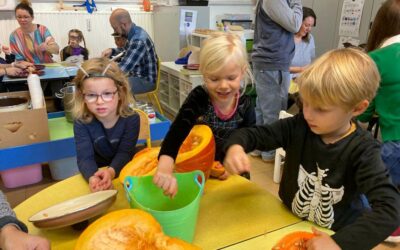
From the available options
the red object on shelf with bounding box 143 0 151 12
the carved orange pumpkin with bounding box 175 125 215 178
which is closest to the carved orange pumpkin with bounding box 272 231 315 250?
the carved orange pumpkin with bounding box 175 125 215 178

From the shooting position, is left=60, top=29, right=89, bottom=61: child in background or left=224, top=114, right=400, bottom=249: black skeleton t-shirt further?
left=60, top=29, right=89, bottom=61: child in background

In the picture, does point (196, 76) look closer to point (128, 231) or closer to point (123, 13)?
point (123, 13)

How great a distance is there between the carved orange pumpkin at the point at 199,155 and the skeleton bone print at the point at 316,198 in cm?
25

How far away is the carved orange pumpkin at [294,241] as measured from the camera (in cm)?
67

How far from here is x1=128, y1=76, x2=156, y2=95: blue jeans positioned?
2859mm

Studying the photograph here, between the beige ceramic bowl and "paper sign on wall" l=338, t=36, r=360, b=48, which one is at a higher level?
"paper sign on wall" l=338, t=36, r=360, b=48

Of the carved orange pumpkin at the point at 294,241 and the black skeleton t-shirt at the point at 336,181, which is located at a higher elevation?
the black skeleton t-shirt at the point at 336,181

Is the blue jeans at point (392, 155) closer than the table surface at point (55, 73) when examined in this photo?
Yes

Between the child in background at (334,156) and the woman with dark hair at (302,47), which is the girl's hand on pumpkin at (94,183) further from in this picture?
the woman with dark hair at (302,47)

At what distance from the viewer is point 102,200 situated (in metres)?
0.74

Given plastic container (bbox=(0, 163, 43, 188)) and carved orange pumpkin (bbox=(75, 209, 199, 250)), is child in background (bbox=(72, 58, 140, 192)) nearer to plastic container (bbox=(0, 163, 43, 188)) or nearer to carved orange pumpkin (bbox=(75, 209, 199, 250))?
carved orange pumpkin (bbox=(75, 209, 199, 250))

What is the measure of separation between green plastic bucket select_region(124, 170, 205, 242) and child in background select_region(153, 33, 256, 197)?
9cm

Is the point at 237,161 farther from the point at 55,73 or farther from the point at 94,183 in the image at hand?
the point at 55,73

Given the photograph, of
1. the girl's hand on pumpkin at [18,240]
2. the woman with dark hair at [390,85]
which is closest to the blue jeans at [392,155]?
the woman with dark hair at [390,85]
